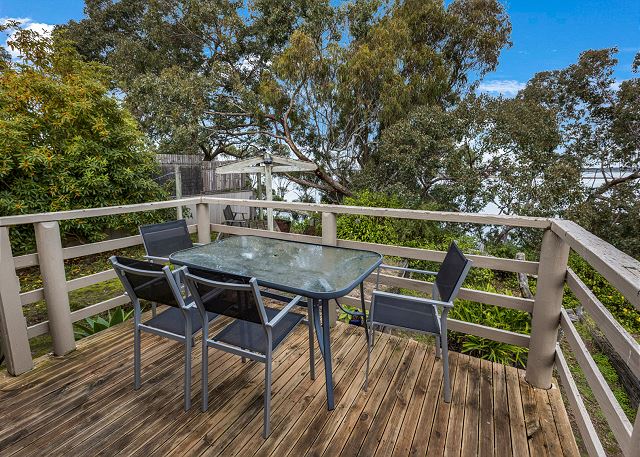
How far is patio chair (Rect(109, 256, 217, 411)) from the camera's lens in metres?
1.72

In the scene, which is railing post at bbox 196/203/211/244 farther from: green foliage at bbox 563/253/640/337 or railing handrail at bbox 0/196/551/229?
green foliage at bbox 563/253/640/337

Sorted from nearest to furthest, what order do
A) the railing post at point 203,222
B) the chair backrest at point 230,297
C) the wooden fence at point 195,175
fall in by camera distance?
the chair backrest at point 230,297, the railing post at point 203,222, the wooden fence at point 195,175

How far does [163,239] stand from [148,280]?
118 centimetres

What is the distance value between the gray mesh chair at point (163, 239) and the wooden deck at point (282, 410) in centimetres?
76

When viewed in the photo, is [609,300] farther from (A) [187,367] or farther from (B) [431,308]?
(A) [187,367]

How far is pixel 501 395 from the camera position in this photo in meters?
2.04

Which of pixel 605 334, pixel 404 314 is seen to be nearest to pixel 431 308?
pixel 404 314

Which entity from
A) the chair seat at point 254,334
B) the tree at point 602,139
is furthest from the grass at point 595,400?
the tree at point 602,139

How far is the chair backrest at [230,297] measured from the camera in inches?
59.2

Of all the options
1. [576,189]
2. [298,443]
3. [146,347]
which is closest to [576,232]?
[298,443]

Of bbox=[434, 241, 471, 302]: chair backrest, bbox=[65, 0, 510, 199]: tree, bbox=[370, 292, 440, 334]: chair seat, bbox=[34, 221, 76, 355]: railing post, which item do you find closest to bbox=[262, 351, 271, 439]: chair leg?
bbox=[370, 292, 440, 334]: chair seat

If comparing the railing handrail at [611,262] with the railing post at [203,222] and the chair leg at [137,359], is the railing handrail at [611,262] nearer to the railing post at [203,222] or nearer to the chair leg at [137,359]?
the chair leg at [137,359]

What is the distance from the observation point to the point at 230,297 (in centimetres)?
158

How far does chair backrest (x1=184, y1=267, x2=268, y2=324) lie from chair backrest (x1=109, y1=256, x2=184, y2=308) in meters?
0.15
